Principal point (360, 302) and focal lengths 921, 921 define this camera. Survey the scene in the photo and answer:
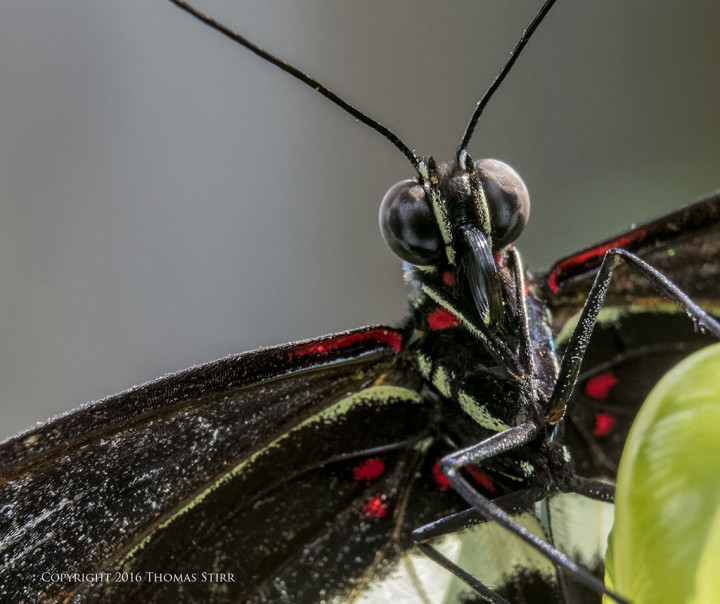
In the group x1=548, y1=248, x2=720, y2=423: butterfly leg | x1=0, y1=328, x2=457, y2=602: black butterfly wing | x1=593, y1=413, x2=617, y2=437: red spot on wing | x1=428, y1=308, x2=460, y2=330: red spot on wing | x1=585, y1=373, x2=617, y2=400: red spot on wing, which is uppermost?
x1=548, y1=248, x2=720, y2=423: butterfly leg

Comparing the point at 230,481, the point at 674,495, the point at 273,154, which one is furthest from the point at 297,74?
the point at 273,154

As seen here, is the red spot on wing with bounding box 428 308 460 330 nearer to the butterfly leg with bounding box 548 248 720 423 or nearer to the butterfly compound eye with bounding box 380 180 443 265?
the butterfly compound eye with bounding box 380 180 443 265

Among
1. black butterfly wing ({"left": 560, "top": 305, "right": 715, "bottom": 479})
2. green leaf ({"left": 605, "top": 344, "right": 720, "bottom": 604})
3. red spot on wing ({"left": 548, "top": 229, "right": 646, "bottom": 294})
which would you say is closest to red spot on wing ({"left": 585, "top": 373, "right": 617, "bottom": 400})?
black butterfly wing ({"left": 560, "top": 305, "right": 715, "bottom": 479})

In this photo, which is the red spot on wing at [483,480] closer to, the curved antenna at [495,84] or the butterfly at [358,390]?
the butterfly at [358,390]

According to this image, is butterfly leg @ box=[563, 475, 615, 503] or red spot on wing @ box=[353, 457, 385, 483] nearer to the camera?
butterfly leg @ box=[563, 475, 615, 503]

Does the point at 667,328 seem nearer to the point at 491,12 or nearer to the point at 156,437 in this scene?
the point at 156,437

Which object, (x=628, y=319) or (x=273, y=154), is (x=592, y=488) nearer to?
(x=628, y=319)
